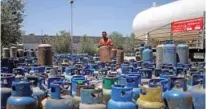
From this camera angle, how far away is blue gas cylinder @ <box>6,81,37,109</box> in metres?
3.34

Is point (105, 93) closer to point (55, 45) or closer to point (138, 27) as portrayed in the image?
point (138, 27)

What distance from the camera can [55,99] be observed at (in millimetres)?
3344

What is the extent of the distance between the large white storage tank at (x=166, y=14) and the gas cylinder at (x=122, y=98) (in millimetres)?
10792

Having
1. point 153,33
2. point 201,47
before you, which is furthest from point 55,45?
point 201,47

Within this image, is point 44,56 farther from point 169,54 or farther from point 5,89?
point 5,89

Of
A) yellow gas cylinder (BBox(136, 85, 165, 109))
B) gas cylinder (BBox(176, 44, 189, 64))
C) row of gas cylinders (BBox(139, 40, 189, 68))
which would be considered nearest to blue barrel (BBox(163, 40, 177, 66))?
row of gas cylinders (BBox(139, 40, 189, 68))

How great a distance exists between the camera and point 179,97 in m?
3.46

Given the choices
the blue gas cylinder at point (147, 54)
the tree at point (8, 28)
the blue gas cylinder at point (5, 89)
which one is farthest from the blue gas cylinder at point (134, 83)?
the tree at point (8, 28)

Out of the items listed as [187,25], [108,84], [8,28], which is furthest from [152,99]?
[187,25]

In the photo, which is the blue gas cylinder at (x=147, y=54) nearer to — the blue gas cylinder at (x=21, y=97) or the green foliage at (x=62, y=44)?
the blue gas cylinder at (x=21, y=97)

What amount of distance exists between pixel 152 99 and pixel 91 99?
666 mm

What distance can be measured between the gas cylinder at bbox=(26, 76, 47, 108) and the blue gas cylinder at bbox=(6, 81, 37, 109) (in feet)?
1.03

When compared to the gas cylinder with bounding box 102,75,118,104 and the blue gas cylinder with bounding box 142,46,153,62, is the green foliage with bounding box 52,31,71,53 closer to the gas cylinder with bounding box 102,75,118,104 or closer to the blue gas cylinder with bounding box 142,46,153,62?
the blue gas cylinder with bounding box 142,46,153,62

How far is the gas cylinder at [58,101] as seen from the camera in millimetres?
3288
